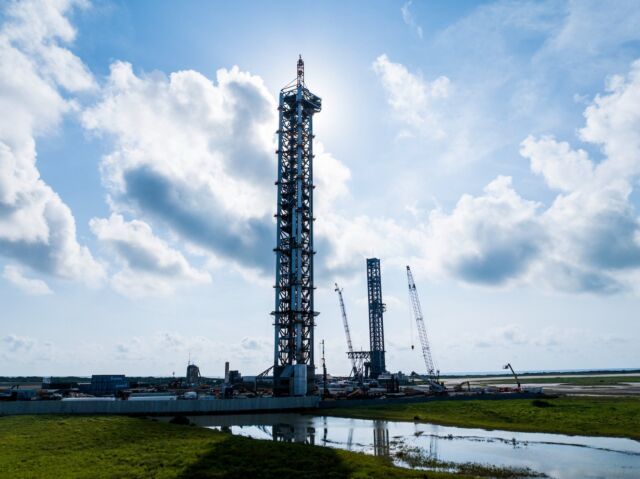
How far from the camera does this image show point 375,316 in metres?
173

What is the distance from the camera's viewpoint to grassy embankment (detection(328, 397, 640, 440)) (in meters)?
52.6

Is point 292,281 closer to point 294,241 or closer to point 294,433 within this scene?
point 294,241

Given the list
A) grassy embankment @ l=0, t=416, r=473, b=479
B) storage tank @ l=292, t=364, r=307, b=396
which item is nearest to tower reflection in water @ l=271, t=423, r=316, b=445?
grassy embankment @ l=0, t=416, r=473, b=479

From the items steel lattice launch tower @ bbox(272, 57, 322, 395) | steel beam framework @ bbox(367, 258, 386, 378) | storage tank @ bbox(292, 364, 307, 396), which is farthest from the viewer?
steel beam framework @ bbox(367, 258, 386, 378)

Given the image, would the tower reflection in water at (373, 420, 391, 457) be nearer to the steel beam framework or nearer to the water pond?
the water pond

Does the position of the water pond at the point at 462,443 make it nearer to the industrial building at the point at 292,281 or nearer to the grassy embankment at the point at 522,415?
the grassy embankment at the point at 522,415

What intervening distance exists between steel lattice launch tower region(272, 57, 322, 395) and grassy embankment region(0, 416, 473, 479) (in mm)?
50866

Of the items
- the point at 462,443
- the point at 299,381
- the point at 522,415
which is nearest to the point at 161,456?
the point at 462,443

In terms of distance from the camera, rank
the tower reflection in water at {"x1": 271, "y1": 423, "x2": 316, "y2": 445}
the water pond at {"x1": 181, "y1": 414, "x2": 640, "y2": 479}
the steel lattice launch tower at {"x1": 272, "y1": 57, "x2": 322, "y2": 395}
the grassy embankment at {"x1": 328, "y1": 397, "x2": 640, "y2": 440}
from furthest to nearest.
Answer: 1. the steel lattice launch tower at {"x1": 272, "y1": 57, "x2": 322, "y2": 395}
2. the grassy embankment at {"x1": 328, "y1": 397, "x2": 640, "y2": 440}
3. the tower reflection in water at {"x1": 271, "y1": 423, "x2": 316, "y2": 445}
4. the water pond at {"x1": 181, "y1": 414, "x2": 640, "y2": 479}

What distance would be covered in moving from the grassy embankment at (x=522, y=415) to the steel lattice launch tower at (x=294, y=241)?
25.5 m

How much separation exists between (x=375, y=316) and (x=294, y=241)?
264 feet

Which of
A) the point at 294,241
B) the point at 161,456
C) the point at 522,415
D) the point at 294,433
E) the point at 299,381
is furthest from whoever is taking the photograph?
the point at 294,241

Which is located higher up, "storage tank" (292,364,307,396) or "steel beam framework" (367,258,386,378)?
"steel beam framework" (367,258,386,378)

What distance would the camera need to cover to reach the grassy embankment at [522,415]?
52562 millimetres
